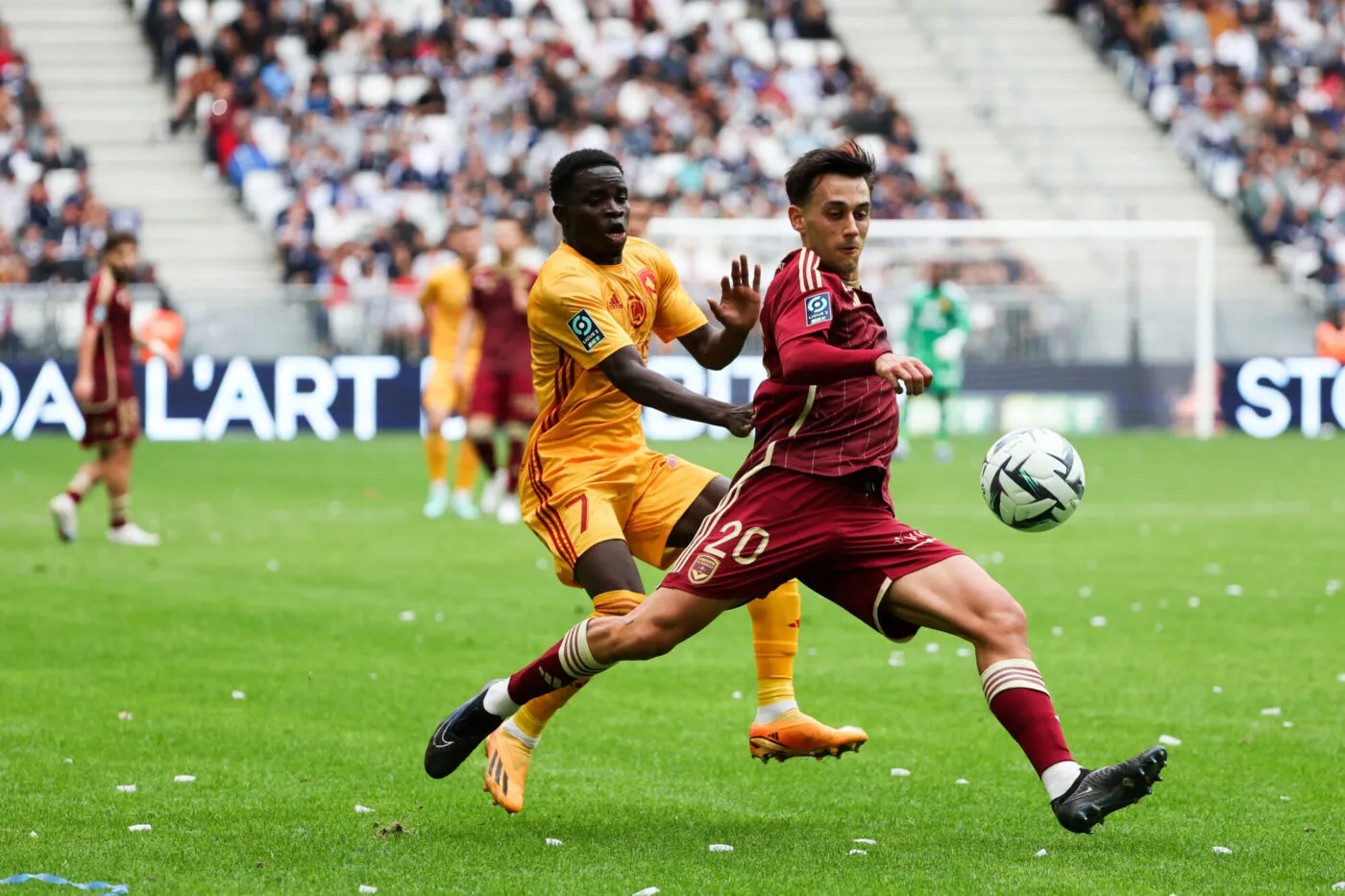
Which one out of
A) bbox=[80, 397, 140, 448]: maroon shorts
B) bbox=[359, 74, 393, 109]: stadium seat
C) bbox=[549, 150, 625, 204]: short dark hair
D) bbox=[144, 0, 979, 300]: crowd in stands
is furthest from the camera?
bbox=[359, 74, 393, 109]: stadium seat

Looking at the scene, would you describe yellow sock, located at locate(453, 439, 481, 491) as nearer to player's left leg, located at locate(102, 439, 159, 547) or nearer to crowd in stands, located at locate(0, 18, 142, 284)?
player's left leg, located at locate(102, 439, 159, 547)

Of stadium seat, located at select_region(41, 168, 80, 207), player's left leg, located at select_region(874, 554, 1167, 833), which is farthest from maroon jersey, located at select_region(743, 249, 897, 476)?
stadium seat, located at select_region(41, 168, 80, 207)

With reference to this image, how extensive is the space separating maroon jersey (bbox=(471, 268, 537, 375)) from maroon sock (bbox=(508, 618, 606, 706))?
9219 mm

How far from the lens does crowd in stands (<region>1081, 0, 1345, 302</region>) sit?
30531mm

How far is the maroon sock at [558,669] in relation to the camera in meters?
5.80

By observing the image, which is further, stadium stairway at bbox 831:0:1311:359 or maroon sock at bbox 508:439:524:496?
stadium stairway at bbox 831:0:1311:359

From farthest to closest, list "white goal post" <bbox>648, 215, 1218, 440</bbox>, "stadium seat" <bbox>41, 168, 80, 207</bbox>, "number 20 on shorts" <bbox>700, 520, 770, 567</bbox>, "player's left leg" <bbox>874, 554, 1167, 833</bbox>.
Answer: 1. "stadium seat" <bbox>41, 168, 80, 207</bbox>
2. "white goal post" <bbox>648, 215, 1218, 440</bbox>
3. "number 20 on shorts" <bbox>700, 520, 770, 567</bbox>
4. "player's left leg" <bbox>874, 554, 1167, 833</bbox>

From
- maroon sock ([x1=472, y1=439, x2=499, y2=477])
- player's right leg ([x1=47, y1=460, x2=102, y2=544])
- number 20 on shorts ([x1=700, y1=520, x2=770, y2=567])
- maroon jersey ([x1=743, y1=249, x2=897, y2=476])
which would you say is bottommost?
maroon sock ([x1=472, y1=439, x2=499, y2=477])

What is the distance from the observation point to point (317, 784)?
20.7 ft

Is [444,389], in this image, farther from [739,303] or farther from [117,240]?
[739,303]

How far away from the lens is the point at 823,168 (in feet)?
18.5

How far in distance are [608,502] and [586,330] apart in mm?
598

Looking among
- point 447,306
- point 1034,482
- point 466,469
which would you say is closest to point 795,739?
point 1034,482

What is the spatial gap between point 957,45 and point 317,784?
3115 cm
